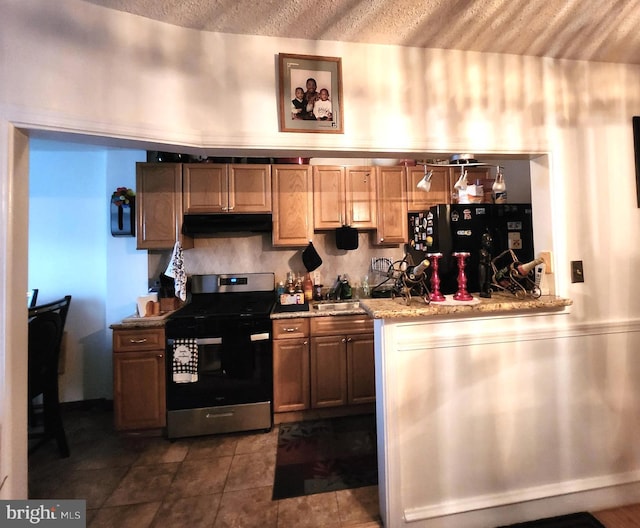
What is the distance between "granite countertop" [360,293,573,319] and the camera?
1.31 m

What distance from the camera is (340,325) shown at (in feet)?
8.16

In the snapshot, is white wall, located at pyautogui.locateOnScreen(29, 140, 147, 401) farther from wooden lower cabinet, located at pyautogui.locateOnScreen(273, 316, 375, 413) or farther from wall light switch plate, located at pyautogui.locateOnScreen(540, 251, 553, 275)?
wall light switch plate, located at pyautogui.locateOnScreen(540, 251, 553, 275)

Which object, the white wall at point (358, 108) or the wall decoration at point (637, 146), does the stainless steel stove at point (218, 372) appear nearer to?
the white wall at point (358, 108)

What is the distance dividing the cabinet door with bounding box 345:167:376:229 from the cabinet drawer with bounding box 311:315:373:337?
3.04ft

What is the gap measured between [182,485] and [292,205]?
2.24 metres

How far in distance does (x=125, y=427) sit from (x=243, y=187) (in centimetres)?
219

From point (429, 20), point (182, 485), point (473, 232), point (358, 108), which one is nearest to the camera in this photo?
point (429, 20)

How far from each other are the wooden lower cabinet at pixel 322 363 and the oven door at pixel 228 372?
0.44 feet

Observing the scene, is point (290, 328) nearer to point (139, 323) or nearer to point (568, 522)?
point (139, 323)

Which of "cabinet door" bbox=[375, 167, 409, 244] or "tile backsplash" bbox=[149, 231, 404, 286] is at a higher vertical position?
"cabinet door" bbox=[375, 167, 409, 244]

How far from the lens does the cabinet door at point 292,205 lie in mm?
2680

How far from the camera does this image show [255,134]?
4.33 ft

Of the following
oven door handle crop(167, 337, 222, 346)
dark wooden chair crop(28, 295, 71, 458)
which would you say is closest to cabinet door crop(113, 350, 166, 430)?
oven door handle crop(167, 337, 222, 346)

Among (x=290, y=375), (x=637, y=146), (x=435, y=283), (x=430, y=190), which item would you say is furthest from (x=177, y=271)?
(x=637, y=146)
